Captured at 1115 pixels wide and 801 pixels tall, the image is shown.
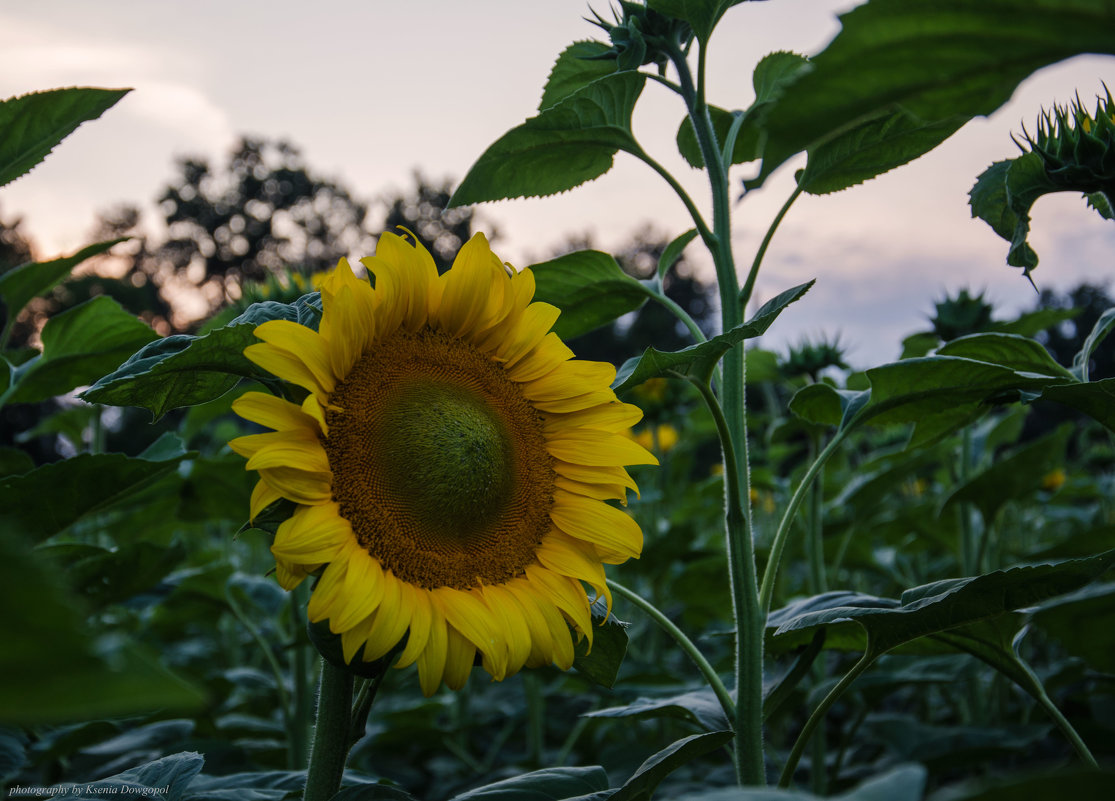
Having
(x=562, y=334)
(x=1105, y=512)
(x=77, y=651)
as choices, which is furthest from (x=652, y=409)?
(x=77, y=651)

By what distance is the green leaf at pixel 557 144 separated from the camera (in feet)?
3.04

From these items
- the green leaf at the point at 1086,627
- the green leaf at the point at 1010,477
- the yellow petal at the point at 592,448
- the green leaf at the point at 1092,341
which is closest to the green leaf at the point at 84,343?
the yellow petal at the point at 592,448

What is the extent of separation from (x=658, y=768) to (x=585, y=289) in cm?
57

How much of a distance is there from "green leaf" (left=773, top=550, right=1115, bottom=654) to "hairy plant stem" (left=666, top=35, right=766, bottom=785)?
0.22ft

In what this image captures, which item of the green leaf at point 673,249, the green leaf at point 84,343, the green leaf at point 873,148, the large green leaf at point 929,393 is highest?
the green leaf at point 873,148

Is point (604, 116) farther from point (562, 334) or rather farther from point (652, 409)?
point (652, 409)

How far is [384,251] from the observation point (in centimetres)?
78

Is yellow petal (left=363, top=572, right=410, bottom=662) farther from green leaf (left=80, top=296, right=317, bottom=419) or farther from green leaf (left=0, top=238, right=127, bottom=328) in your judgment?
green leaf (left=0, top=238, right=127, bottom=328)

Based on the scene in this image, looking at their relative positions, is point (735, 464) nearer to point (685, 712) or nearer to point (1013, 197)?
point (685, 712)

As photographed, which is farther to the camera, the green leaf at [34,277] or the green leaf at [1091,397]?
the green leaf at [34,277]

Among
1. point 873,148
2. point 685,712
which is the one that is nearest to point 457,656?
point 685,712

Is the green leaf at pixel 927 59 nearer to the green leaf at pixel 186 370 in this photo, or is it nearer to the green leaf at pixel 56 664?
Result: the green leaf at pixel 56 664

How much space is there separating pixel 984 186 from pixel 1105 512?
2.67 meters

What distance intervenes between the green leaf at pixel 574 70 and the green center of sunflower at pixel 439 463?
1.36ft
